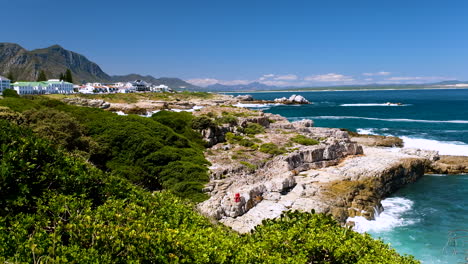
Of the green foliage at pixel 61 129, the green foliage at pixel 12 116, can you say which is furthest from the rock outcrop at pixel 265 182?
the green foliage at pixel 12 116

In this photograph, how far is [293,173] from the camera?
89.1 ft

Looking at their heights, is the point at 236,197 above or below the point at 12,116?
below

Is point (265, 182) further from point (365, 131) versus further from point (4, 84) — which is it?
point (4, 84)

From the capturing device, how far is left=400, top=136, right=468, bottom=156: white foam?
4253 cm

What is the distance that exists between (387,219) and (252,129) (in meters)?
20.9

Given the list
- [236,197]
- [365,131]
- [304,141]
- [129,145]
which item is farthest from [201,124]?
[365,131]

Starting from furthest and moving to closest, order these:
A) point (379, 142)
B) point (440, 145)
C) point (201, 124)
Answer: point (440, 145) → point (379, 142) → point (201, 124)

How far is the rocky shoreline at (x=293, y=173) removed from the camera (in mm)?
19750

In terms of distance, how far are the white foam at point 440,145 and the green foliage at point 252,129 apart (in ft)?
76.9

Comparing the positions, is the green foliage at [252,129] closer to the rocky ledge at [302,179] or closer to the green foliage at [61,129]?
the rocky ledge at [302,179]

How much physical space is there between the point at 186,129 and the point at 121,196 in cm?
2486

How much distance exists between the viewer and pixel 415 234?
20.1 metres

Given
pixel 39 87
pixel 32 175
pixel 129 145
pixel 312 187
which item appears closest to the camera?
pixel 32 175

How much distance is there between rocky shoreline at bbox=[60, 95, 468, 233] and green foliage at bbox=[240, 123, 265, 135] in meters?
0.13
